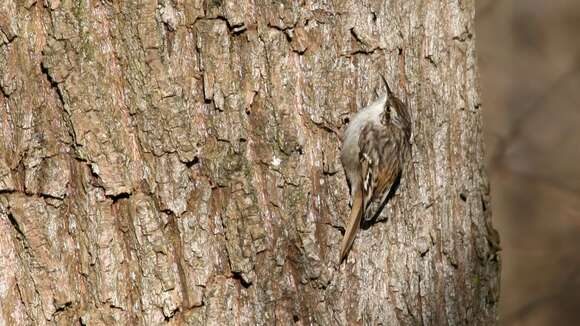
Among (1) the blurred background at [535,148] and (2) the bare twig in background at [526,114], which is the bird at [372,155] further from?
(1) the blurred background at [535,148]

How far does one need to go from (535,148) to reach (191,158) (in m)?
4.50

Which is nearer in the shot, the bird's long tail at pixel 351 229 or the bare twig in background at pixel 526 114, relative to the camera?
the bird's long tail at pixel 351 229

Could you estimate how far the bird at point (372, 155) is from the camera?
7.17 feet

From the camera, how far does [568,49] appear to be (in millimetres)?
6262

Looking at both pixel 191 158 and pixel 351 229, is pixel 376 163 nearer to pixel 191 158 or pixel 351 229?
pixel 351 229

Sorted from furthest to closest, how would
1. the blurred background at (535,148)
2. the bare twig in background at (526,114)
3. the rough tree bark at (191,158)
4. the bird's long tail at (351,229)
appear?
the blurred background at (535,148) < the bare twig in background at (526,114) < the bird's long tail at (351,229) < the rough tree bark at (191,158)

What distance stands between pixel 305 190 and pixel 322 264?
0.18 metres

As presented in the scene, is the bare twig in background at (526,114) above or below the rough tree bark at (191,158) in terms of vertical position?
above

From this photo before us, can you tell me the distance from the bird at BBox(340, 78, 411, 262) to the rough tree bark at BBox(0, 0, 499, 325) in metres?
0.03

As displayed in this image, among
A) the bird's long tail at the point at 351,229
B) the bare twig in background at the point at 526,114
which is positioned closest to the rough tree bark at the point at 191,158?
the bird's long tail at the point at 351,229

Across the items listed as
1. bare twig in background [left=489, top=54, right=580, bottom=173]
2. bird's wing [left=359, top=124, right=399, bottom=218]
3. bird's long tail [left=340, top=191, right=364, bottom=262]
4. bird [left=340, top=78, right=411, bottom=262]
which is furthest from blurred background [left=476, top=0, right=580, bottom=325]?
bird's long tail [left=340, top=191, right=364, bottom=262]

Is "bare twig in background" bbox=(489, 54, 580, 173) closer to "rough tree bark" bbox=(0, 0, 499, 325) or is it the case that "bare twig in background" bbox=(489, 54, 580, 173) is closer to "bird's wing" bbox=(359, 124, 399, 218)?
"bird's wing" bbox=(359, 124, 399, 218)

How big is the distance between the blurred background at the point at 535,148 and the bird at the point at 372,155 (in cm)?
295

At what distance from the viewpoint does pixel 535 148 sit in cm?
611
